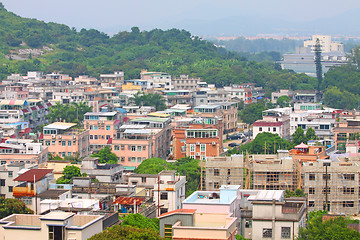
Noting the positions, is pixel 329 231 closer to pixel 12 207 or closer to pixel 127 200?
pixel 127 200

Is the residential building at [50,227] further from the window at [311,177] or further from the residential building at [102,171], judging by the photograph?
the residential building at [102,171]

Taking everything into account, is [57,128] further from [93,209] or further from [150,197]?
[93,209]

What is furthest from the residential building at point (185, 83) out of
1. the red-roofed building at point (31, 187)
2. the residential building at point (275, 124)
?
the red-roofed building at point (31, 187)

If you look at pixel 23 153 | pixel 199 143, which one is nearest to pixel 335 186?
pixel 199 143

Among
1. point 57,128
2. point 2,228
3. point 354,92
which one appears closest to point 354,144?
point 57,128

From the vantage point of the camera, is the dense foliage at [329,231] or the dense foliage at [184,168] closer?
the dense foliage at [329,231]
